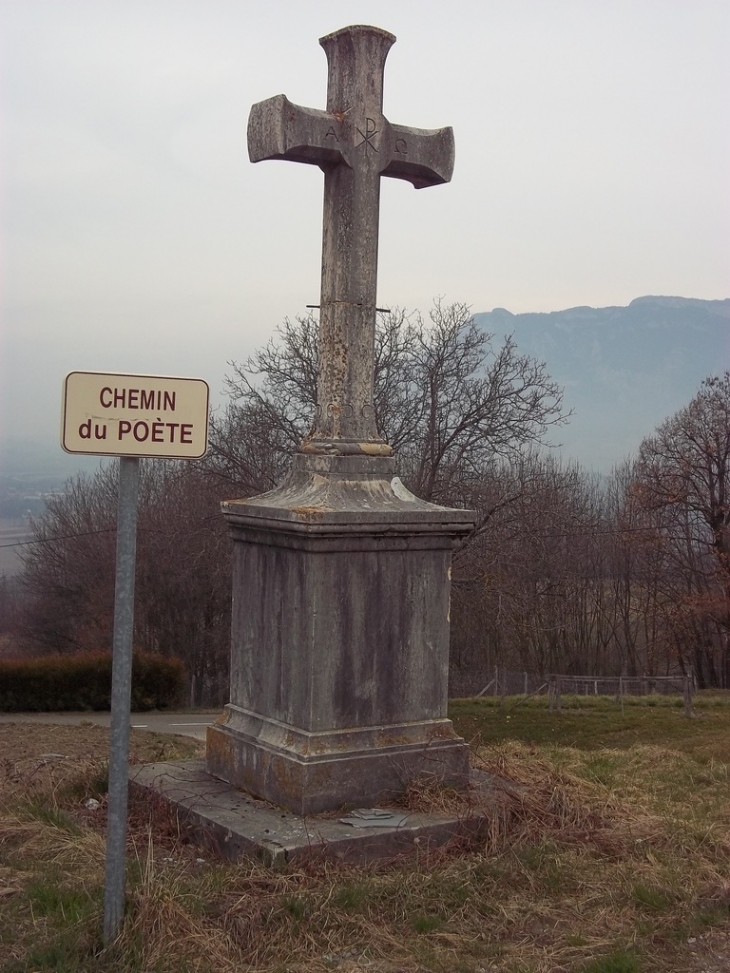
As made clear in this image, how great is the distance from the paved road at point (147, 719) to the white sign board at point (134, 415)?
16090 millimetres

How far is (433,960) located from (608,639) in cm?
3660

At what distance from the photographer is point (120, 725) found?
320cm

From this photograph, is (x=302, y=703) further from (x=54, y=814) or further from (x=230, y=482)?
(x=230, y=482)

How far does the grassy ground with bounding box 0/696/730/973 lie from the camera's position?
3.30 metres

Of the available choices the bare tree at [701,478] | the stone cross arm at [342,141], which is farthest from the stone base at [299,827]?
the bare tree at [701,478]

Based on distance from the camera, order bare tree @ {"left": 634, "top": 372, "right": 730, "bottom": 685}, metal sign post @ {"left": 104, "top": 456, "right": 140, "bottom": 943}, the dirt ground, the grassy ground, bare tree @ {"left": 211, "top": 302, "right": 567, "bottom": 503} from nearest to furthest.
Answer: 1. metal sign post @ {"left": 104, "top": 456, "right": 140, "bottom": 943}
2. the grassy ground
3. the dirt ground
4. bare tree @ {"left": 211, "top": 302, "right": 567, "bottom": 503}
5. bare tree @ {"left": 634, "top": 372, "right": 730, "bottom": 685}

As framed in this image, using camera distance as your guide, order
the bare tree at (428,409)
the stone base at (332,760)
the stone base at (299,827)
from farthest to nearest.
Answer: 1. the bare tree at (428,409)
2. the stone base at (332,760)
3. the stone base at (299,827)

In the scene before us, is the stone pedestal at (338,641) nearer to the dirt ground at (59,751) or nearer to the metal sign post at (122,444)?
the dirt ground at (59,751)

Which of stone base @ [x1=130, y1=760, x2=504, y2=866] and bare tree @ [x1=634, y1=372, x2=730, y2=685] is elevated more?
bare tree @ [x1=634, y1=372, x2=730, y2=685]

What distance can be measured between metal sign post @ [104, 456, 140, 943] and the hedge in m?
19.7

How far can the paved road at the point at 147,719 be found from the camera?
769 inches

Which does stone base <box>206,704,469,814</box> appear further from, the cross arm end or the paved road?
the paved road

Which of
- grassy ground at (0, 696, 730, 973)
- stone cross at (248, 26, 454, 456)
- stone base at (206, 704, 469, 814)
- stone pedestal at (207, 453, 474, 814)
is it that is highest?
stone cross at (248, 26, 454, 456)

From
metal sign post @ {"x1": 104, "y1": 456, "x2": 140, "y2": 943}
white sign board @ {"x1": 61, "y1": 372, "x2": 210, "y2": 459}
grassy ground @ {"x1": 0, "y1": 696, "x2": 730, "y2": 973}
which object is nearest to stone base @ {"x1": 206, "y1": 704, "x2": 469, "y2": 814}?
grassy ground @ {"x1": 0, "y1": 696, "x2": 730, "y2": 973}
